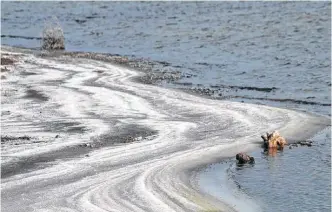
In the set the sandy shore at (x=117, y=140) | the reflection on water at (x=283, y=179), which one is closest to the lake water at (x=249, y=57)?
the reflection on water at (x=283, y=179)

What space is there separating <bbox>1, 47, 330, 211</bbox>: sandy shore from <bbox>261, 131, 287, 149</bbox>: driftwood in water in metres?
0.60

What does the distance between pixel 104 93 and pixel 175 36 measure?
3037cm

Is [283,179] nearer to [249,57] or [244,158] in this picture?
[244,158]

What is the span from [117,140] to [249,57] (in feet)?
82.4

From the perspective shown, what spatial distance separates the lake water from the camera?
1466 cm

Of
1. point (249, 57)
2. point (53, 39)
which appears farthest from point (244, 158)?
point (53, 39)

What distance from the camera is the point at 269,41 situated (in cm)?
4956

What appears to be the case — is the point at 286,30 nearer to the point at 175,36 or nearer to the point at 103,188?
the point at 175,36

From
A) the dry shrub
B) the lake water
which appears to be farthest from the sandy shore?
the dry shrub

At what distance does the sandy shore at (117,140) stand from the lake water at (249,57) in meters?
1.23

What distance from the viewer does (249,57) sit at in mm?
42594

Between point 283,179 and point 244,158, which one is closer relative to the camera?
point 283,179

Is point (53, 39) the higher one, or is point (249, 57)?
point (249, 57)

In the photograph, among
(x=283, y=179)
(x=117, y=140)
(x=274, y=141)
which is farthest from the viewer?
(x=117, y=140)
